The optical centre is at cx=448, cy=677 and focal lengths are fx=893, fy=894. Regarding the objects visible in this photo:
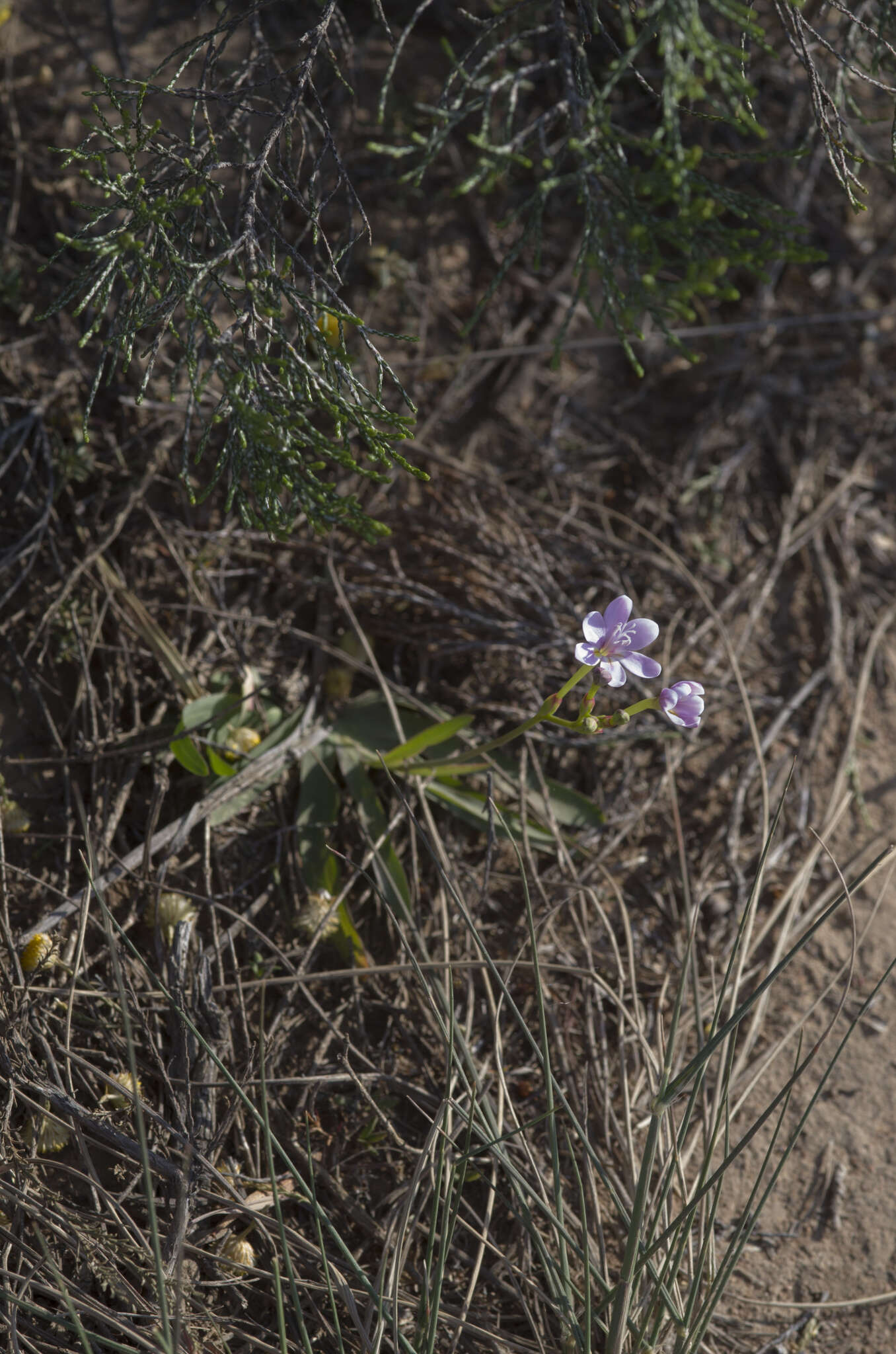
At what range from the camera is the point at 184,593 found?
2650 millimetres

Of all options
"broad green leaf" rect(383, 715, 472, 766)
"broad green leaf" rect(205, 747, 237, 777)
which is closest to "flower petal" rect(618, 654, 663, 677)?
"broad green leaf" rect(383, 715, 472, 766)

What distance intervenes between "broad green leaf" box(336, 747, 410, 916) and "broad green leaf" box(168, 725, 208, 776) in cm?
41

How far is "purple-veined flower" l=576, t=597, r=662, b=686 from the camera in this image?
163 cm

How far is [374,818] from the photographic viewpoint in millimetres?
2430

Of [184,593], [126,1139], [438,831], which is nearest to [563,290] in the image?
[184,593]

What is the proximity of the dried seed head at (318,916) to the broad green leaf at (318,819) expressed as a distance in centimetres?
5

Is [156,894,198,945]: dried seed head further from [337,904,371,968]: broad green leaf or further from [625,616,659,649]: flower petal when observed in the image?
[625,616,659,649]: flower petal

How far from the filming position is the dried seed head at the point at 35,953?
78.2 inches

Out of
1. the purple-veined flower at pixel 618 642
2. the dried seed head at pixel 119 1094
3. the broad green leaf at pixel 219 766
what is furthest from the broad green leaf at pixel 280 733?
the purple-veined flower at pixel 618 642

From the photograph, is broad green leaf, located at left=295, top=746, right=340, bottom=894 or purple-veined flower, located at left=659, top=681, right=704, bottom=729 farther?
broad green leaf, located at left=295, top=746, right=340, bottom=894

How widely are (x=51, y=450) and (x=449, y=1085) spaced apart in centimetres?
205

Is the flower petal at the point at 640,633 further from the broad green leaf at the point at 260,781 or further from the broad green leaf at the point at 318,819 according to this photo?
the broad green leaf at the point at 260,781

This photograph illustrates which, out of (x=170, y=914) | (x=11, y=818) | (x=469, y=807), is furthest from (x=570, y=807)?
(x=11, y=818)

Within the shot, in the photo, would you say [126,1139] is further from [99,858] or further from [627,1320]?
[627,1320]
